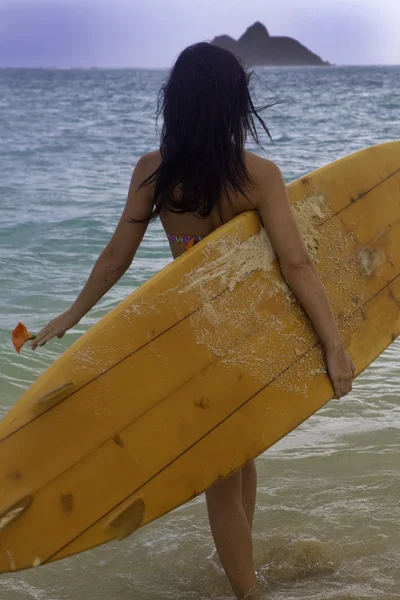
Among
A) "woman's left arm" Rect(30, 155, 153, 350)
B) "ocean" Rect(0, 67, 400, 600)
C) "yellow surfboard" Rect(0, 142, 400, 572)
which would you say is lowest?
"ocean" Rect(0, 67, 400, 600)

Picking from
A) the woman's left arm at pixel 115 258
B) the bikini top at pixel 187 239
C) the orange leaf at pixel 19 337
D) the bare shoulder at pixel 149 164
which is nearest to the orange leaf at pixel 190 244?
the bikini top at pixel 187 239

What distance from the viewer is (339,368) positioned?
2.29m

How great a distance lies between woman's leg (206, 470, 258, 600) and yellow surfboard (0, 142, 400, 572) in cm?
15

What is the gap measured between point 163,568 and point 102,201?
8175 millimetres

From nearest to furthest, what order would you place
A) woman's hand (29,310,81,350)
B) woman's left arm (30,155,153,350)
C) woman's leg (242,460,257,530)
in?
woman's left arm (30,155,153,350)
woman's hand (29,310,81,350)
woman's leg (242,460,257,530)

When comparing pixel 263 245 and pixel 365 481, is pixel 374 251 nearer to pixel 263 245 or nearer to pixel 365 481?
pixel 263 245

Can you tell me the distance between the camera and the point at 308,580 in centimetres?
260

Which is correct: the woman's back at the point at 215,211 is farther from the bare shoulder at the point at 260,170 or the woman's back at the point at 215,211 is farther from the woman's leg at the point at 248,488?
the woman's leg at the point at 248,488

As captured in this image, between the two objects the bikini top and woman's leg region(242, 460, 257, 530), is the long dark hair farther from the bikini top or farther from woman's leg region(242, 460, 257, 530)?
woman's leg region(242, 460, 257, 530)

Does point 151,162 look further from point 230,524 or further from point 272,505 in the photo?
point 272,505

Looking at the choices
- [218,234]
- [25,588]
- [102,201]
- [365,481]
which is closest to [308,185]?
[218,234]

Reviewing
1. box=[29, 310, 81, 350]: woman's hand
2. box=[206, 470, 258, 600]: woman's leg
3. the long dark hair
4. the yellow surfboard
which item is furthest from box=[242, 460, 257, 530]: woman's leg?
the long dark hair

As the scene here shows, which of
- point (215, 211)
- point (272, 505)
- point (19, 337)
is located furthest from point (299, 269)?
point (272, 505)

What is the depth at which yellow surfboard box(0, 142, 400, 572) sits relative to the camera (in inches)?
→ 80.8
